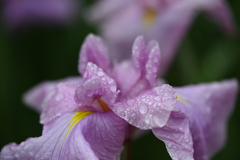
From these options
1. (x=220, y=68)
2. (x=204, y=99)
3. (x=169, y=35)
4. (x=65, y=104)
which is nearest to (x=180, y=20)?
(x=169, y=35)

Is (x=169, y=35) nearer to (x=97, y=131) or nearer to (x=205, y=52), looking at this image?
(x=205, y=52)

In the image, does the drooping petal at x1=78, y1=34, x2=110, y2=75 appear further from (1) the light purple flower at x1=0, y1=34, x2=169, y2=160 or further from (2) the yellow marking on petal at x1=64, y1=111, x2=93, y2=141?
(2) the yellow marking on petal at x1=64, y1=111, x2=93, y2=141

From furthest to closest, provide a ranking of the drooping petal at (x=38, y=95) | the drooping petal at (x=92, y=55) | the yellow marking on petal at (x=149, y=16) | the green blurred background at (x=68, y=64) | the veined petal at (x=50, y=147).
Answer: the yellow marking on petal at (x=149, y=16)
the green blurred background at (x=68, y=64)
the drooping petal at (x=38, y=95)
the drooping petal at (x=92, y=55)
the veined petal at (x=50, y=147)

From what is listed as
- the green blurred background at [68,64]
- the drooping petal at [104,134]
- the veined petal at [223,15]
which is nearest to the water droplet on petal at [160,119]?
the drooping petal at [104,134]

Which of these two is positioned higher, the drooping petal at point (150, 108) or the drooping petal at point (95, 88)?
the drooping petal at point (95, 88)

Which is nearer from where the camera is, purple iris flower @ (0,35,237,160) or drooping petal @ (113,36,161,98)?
purple iris flower @ (0,35,237,160)

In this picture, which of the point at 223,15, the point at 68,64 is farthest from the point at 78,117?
the point at 68,64

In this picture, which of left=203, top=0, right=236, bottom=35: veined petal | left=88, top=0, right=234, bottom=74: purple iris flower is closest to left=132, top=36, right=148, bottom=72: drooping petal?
left=88, top=0, right=234, bottom=74: purple iris flower

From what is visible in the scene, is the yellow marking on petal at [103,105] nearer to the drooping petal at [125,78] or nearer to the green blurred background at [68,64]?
the drooping petal at [125,78]
